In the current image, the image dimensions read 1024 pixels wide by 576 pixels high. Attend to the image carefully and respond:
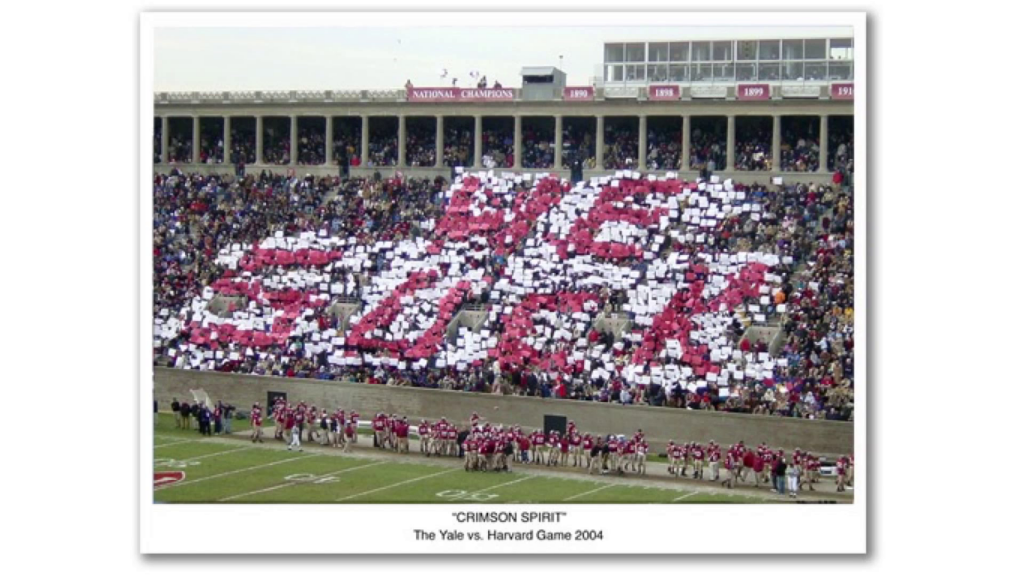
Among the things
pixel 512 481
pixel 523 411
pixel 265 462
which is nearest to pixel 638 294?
pixel 523 411

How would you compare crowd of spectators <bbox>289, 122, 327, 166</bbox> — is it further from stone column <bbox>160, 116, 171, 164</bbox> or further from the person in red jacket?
the person in red jacket

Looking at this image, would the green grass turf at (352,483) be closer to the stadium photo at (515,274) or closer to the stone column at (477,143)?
the stadium photo at (515,274)

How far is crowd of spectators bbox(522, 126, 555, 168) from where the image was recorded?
100 feet

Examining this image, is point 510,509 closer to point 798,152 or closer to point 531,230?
point 531,230

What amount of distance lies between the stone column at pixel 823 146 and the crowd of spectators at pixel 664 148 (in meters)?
2.54

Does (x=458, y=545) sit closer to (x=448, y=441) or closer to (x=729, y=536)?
(x=729, y=536)

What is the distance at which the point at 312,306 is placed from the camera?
29406 mm

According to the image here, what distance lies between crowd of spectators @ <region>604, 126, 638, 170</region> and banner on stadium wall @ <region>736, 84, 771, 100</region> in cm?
189

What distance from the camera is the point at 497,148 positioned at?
1198 inches

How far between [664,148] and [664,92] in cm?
93

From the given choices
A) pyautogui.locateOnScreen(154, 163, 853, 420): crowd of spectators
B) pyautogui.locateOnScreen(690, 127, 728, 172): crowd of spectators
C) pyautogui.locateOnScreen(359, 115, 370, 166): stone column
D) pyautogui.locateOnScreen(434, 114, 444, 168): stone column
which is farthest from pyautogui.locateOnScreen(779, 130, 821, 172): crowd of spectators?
pyautogui.locateOnScreen(359, 115, 370, 166): stone column

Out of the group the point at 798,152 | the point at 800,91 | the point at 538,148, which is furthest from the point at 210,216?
the point at 800,91
